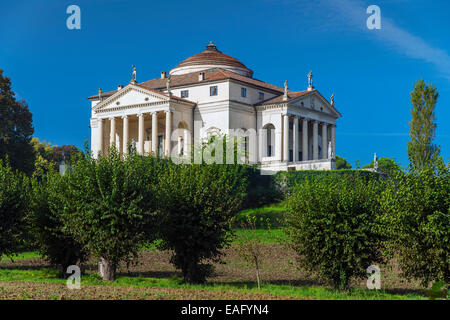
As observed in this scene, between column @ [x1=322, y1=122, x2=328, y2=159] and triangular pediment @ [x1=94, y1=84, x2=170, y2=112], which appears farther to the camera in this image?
column @ [x1=322, y1=122, x2=328, y2=159]

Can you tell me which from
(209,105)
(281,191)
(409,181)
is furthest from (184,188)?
(209,105)

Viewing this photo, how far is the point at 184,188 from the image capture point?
25.1 metres

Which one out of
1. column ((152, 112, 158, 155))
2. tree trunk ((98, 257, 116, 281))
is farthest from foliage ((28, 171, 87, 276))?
column ((152, 112, 158, 155))

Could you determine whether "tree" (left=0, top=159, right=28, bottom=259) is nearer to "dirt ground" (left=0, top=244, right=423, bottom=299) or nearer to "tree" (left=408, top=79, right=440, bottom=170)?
"dirt ground" (left=0, top=244, right=423, bottom=299)

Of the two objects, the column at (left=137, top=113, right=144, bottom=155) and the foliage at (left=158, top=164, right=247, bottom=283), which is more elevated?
the column at (left=137, top=113, right=144, bottom=155)

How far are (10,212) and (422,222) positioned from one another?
2086 centimetres

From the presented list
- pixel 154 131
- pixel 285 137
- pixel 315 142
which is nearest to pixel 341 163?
pixel 315 142

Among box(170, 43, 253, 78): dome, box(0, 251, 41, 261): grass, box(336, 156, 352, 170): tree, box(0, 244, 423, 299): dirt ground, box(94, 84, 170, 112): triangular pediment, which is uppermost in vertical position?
box(170, 43, 253, 78): dome

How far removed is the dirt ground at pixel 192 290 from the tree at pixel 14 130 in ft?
78.3

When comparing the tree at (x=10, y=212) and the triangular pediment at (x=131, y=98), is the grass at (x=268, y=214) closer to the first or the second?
the tree at (x=10, y=212)

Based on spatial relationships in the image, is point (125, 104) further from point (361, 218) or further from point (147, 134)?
point (361, 218)

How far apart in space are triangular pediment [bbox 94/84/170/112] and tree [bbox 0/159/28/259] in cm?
3941

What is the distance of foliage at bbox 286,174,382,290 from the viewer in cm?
2227

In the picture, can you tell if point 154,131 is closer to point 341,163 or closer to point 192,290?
point 192,290
